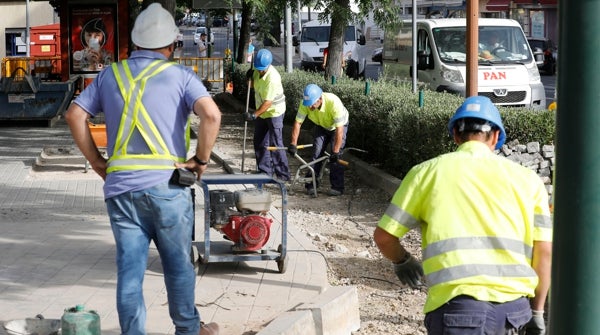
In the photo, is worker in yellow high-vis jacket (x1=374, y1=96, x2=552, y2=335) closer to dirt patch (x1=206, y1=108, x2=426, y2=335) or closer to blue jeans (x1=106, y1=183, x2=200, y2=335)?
blue jeans (x1=106, y1=183, x2=200, y2=335)

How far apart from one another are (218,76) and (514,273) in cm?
3072

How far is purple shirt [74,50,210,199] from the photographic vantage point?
5.44m

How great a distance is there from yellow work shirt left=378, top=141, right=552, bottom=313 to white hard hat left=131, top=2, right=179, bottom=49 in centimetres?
206

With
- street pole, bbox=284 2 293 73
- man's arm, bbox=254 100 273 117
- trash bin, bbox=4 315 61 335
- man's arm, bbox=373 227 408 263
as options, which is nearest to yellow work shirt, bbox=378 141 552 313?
man's arm, bbox=373 227 408 263

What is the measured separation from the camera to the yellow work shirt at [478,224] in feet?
12.8

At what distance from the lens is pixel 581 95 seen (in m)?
2.81

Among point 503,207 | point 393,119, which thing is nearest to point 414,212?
point 503,207

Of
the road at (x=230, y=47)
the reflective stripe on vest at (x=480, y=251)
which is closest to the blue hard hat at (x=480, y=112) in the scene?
the reflective stripe on vest at (x=480, y=251)

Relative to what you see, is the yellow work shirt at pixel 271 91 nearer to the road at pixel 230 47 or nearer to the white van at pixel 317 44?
the road at pixel 230 47

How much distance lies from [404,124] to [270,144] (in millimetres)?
1716

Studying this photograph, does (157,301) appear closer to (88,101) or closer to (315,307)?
(315,307)


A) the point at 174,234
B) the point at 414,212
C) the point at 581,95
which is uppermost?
the point at 581,95

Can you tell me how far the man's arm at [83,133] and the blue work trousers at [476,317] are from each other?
2306 mm

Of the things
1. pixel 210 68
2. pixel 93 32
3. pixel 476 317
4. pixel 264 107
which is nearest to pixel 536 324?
pixel 476 317
